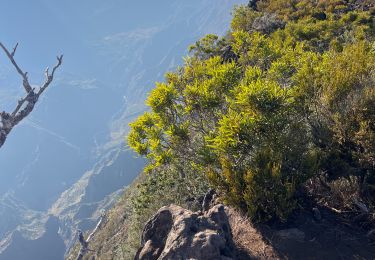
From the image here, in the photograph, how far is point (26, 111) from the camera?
513 inches

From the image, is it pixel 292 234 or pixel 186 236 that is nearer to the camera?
pixel 186 236

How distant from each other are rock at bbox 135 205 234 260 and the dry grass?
1.46 feet

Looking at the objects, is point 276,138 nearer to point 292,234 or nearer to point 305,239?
point 292,234

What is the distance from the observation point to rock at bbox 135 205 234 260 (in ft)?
26.3

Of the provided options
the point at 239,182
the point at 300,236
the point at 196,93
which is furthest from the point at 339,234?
the point at 196,93

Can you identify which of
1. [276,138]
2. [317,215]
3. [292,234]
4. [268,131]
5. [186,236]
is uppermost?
[268,131]

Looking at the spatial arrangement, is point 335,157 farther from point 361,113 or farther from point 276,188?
point 276,188

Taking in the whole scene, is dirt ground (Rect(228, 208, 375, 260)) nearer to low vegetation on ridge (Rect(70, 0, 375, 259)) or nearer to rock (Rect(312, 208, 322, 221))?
rock (Rect(312, 208, 322, 221))

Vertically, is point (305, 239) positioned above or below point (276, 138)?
below

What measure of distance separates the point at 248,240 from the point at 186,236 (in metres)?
1.76

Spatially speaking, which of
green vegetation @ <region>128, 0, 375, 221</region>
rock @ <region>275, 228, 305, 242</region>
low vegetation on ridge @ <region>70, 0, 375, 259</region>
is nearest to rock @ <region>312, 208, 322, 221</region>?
low vegetation on ridge @ <region>70, 0, 375, 259</region>

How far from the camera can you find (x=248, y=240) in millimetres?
9281

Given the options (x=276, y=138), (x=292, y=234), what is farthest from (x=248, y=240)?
(x=276, y=138)

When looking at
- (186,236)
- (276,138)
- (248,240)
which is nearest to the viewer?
(186,236)
